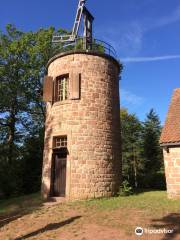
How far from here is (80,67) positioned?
1502 centimetres

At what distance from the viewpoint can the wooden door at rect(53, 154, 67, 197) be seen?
46.2ft

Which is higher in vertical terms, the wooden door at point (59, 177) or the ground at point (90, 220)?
the wooden door at point (59, 177)

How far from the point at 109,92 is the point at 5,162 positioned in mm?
12778

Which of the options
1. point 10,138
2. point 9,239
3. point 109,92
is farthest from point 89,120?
point 10,138

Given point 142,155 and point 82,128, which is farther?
point 142,155

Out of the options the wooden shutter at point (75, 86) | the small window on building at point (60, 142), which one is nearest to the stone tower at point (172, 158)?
the wooden shutter at point (75, 86)

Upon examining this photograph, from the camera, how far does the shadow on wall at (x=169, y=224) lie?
6.97 m

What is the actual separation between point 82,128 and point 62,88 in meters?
2.96

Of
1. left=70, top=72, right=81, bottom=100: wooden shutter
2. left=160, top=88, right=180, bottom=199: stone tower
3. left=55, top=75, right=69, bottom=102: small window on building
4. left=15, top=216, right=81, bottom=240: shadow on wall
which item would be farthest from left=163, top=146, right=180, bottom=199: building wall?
left=55, top=75, right=69, bottom=102: small window on building

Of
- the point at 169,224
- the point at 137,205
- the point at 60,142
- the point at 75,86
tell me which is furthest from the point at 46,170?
the point at 169,224

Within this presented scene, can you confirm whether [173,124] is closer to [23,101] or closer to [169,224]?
[169,224]

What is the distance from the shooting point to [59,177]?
1428 centimetres

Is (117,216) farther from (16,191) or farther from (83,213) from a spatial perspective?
(16,191)

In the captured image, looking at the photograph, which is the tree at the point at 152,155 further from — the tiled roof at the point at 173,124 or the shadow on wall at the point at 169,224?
the shadow on wall at the point at 169,224
